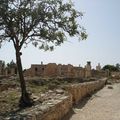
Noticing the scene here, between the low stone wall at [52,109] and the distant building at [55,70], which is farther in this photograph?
the distant building at [55,70]

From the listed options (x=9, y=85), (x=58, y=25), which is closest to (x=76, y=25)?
(x=58, y=25)

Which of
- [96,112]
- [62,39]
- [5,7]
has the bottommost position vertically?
[96,112]

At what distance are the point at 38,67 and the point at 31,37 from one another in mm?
35356

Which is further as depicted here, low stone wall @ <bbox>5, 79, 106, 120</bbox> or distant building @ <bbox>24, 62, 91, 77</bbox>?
distant building @ <bbox>24, 62, 91, 77</bbox>

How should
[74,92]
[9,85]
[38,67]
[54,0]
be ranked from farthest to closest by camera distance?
[38,67] < [9,85] < [74,92] < [54,0]

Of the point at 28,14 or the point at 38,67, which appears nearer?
the point at 28,14

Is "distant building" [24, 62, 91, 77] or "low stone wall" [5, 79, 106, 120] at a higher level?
"distant building" [24, 62, 91, 77]

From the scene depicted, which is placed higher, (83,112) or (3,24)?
(3,24)

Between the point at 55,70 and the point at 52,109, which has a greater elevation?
the point at 55,70

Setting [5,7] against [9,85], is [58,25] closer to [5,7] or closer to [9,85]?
[5,7]

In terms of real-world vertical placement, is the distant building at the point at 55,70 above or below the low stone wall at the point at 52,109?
above

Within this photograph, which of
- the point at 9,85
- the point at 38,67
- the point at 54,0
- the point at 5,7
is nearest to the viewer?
the point at 5,7

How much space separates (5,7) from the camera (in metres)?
15.2

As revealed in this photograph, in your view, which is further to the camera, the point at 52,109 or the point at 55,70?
the point at 55,70
